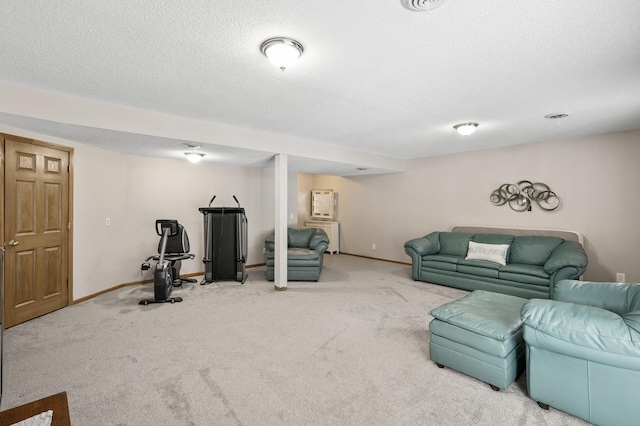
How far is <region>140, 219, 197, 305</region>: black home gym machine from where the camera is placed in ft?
14.1

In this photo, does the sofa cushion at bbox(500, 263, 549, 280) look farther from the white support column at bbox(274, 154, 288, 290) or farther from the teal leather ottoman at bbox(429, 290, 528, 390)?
the white support column at bbox(274, 154, 288, 290)

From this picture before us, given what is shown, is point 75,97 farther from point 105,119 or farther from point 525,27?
point 525,27

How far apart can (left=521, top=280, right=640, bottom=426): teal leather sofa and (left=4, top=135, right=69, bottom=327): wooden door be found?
4988 mm

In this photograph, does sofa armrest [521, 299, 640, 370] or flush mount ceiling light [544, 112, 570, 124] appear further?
flush mount ceiling light [544, 112, 570, 124]

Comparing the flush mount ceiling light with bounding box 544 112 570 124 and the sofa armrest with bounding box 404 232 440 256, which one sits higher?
the flush mount ceiling light with bounding box 544 112 570 124

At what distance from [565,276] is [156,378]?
15.6 feet

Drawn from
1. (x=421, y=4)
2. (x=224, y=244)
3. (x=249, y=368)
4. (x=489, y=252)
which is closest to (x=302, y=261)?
(x=224, y=244)

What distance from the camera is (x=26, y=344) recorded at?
3.00m

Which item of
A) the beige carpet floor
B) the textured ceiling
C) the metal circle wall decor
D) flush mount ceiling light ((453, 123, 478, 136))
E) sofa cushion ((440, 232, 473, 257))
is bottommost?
the beige carpet floor

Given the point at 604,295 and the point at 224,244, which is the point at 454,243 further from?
the point at 224,244

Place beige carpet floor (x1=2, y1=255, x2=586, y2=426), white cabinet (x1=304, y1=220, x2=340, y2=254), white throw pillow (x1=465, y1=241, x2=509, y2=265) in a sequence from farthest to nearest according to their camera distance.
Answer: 1. white cabinet (x1=304, y1=220, x2=340, y2=254)
2. white throw pillow (x1=465, y1=241, x2=509, y2=265)
3. beige carpet floor (x1=2, y1=255, x2=586, y2=426)

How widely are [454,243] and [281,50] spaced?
4.71m

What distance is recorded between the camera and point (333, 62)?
8.01 feet

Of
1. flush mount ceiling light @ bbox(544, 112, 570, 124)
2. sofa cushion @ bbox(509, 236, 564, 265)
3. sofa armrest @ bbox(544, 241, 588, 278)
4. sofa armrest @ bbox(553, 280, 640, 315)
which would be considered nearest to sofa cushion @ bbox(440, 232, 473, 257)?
sofa cushion @ bbox(509, 236, 564, 265)
